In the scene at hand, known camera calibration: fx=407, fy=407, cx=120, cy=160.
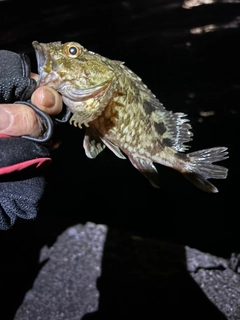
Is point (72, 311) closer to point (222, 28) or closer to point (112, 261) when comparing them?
point (112, 261)

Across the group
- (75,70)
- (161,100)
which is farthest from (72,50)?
(161,100)

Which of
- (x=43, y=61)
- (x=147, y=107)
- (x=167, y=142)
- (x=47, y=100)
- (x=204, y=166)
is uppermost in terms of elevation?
(x=43, y=61)

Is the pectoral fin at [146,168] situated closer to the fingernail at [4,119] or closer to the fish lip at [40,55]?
the fish lip at [40,55]

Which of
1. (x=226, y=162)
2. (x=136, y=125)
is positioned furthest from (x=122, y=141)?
(x=226, y=162)

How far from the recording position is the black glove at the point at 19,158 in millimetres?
1675

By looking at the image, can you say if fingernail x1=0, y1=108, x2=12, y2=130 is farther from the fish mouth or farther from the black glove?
the fish mouth

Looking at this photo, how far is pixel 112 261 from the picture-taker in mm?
3867

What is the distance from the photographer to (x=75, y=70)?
205 centimetres

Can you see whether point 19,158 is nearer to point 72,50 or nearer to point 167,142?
point 72,50

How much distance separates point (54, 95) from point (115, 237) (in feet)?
8.40

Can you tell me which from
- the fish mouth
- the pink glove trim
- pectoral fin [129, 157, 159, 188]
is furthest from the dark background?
the fish mouth

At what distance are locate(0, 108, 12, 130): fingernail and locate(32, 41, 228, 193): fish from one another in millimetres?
302

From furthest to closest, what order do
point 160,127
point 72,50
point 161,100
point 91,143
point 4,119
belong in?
point 161,100 < point 160,127 < point 91,143 < point 72,50 < point 4,119

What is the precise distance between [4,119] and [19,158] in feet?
0.57
